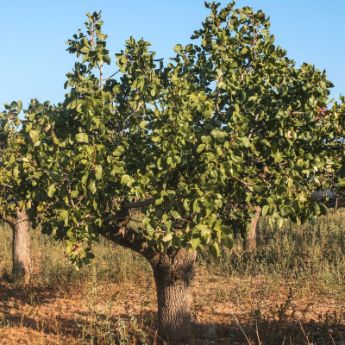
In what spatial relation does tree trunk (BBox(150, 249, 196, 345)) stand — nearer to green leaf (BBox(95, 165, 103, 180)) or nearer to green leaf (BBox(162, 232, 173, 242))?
green leaf (BBox(162, 232, 173, 242))

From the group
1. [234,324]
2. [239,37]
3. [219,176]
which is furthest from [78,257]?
[234,324]

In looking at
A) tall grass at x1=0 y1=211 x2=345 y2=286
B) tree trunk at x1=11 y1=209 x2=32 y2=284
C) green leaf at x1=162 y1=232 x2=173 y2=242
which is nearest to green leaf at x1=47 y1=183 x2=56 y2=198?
green leaf at x1=162 y1=232 x2=173 y2=242

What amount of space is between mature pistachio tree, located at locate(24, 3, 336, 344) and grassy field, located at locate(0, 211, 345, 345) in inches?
63.3

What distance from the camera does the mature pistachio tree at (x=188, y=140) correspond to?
5.62m

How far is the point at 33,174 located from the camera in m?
6.00

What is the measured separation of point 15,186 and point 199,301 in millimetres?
5810

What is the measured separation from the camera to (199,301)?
453 inches

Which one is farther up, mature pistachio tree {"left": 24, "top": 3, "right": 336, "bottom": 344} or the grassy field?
mature pistachio tree {"left": 24, "top": 3, "right": 336, "bottom": 344}

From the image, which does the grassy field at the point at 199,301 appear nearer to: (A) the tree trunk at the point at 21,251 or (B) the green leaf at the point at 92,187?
(A) the tree trunk at the point at 21,251

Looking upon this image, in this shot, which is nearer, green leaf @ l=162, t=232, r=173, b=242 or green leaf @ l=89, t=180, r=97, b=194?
green leaf @ l=162, t=232, r=173, b=242

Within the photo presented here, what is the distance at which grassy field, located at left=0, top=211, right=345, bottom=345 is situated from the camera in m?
8.28

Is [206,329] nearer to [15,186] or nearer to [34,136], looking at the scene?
[15,186]

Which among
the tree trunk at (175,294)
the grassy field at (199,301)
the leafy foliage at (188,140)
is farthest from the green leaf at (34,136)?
the tree trunk at (175,294)

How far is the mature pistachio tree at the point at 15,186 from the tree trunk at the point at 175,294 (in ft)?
7.33
